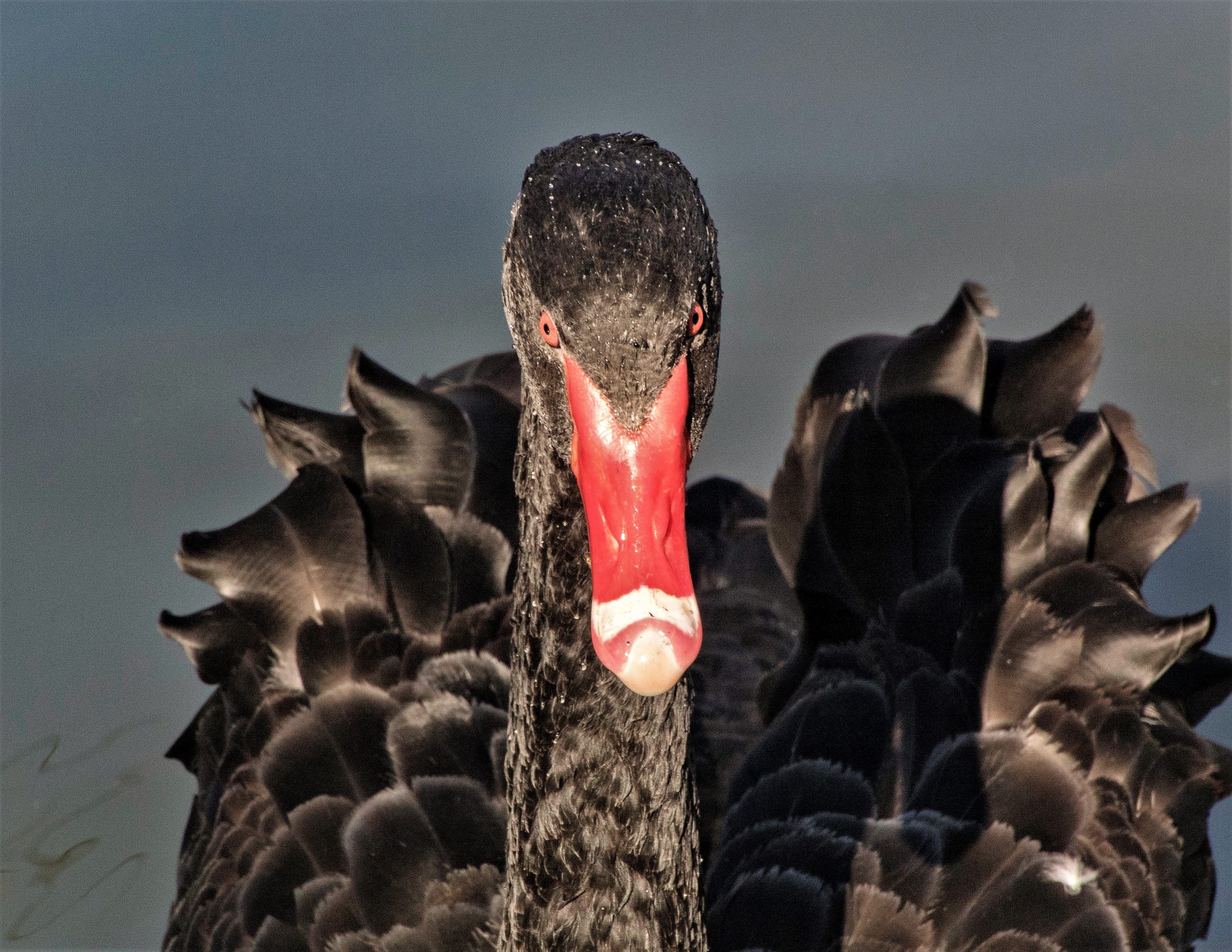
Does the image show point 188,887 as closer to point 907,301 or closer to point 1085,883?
point 1085,883

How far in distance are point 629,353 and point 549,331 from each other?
140 mm

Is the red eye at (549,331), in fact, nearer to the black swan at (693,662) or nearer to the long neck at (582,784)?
the black swan at (693,662)

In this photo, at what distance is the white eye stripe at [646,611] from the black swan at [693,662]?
0.05 ft

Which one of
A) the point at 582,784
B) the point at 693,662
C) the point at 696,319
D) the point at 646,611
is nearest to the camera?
the point at 646,611

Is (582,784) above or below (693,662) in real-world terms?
below

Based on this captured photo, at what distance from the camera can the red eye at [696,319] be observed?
1580 mm

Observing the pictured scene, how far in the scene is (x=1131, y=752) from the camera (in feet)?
8.30

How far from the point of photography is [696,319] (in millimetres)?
1597

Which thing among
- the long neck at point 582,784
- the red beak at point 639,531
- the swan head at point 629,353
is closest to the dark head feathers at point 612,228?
the swan head at point 629,353

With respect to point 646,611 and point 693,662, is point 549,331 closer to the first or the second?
point 646,611

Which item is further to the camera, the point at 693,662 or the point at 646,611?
the point at 693,662

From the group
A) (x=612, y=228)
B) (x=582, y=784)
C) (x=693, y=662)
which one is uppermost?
(x=612, y=228)

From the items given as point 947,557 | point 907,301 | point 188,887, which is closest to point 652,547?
point 947,557

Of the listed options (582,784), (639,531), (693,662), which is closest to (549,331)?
(639,531)
